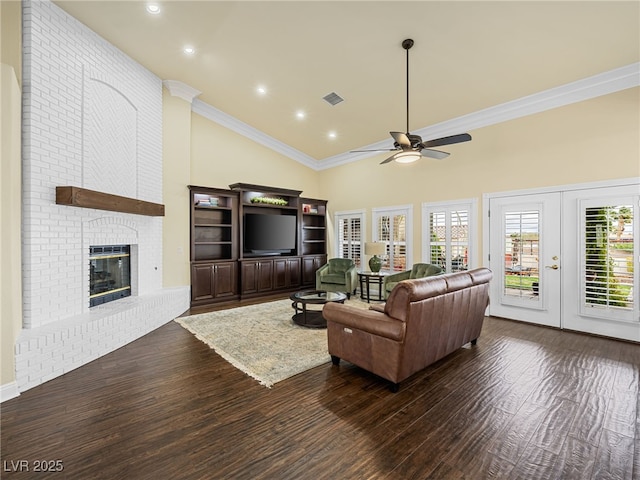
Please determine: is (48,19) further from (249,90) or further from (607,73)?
(607,73)

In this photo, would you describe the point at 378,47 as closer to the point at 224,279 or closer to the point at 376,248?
the point at 376,248

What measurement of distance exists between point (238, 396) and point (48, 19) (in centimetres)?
469

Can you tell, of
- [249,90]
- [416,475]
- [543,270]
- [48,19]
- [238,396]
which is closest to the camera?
[416,475]

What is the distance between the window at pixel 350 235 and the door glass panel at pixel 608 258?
4318mm

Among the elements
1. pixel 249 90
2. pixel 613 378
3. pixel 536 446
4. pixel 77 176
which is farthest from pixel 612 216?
pixel 77 176

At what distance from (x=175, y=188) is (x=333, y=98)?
3.46 metres

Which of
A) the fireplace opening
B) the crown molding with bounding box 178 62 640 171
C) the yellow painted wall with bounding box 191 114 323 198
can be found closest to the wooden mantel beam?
the fireplace opening

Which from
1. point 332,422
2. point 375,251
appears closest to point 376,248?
point 375,251

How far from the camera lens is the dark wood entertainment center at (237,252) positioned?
6.07 metres

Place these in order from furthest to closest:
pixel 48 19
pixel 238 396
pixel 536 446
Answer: pixel 48 19
pixel 238 396
pixel 536 446

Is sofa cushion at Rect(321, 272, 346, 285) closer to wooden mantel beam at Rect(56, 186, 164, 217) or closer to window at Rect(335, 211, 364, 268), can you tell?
window at Rect(335, 211, 364, 268)

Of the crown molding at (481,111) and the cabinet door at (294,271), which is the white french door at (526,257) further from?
the cabinet door at (294,271)

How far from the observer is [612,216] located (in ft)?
13.3

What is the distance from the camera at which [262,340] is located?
3.95 m
